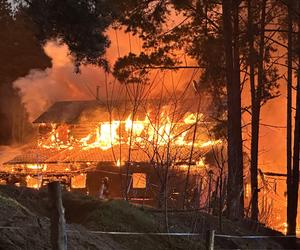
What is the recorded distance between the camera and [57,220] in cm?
680

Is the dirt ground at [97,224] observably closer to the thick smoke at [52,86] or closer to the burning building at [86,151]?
the burning building at [86,151]

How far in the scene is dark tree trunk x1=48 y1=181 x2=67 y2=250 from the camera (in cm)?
668

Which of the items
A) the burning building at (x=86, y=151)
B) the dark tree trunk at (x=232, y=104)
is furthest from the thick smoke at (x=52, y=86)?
the dark tree trunk at (x=232, y=104)

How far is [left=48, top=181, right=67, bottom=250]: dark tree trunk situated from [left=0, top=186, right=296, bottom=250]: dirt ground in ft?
3.54

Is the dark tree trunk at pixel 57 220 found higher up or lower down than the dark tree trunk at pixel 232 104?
lower down

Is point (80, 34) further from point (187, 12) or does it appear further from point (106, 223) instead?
point (187, 12)

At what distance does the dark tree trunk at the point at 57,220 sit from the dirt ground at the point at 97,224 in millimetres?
1079

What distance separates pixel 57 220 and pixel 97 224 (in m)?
4.08

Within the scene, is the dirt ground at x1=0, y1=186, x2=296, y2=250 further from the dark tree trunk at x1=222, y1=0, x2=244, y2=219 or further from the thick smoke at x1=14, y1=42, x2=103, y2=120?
the thick smoke at x1=14, y1=42, x2=103, y2=120

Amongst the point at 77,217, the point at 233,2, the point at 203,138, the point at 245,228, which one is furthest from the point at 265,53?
the point at 77,217

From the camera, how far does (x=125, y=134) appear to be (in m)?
31.1

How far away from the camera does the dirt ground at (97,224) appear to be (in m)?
8.17

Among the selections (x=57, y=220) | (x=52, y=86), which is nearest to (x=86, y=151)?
(x=52, y=86)

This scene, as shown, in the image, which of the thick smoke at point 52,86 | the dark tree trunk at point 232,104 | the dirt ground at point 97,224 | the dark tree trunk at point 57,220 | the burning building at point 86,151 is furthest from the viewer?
the thick smoke at point 52,86
